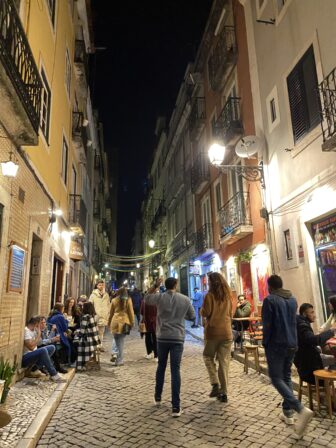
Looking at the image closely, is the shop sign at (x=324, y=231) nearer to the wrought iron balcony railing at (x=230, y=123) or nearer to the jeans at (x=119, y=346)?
the jeans at (x=119, y=346)

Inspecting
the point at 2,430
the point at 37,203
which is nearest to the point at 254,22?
the point at 37,203

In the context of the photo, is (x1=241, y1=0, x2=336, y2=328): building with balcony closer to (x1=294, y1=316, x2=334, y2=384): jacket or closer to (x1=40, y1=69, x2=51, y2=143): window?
(x1=294, y1=316, x2=334, y2=384): jacket

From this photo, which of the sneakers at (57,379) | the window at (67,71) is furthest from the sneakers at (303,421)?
the window at (67,71)

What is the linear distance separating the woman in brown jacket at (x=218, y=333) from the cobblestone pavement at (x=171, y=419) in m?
0.32

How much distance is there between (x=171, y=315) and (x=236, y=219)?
8068mm

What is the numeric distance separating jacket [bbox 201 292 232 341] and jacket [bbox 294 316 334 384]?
111 cm

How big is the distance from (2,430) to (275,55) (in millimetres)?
10600

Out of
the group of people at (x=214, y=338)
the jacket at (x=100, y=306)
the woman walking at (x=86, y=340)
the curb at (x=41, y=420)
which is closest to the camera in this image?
the curb at (x=41, y=420)

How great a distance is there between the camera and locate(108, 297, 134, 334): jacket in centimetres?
940

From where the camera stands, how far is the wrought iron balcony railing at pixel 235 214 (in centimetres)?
1262

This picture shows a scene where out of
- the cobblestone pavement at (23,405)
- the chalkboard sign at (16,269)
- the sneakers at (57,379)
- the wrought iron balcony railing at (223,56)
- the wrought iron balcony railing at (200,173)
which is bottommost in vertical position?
the cobblestone pavement at (23,405)

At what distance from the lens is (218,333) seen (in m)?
6.06

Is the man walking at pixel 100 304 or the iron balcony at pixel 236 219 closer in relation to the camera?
the man walking at pixel 100 304

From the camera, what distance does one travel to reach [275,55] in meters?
10.6
